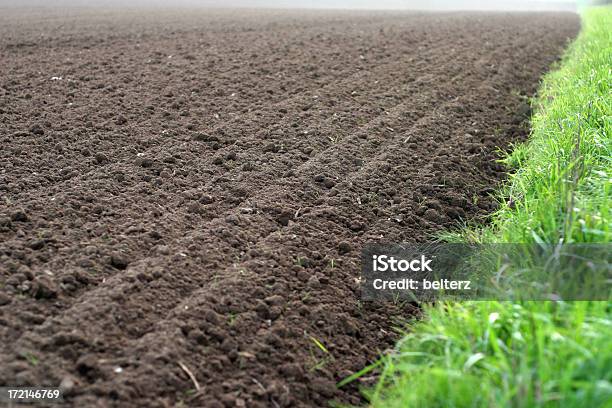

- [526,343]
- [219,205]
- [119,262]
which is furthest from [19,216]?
[526,343]

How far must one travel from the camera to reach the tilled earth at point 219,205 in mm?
2773

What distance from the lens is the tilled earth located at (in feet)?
9.10

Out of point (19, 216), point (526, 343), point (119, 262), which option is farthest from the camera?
point (19, 216)

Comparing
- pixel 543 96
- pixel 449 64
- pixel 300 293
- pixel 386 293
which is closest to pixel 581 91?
pixel 543 96

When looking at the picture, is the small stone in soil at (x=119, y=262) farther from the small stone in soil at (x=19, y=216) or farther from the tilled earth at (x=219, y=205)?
the small stone in soil at (x=19, y=216)

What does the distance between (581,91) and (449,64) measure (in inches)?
110

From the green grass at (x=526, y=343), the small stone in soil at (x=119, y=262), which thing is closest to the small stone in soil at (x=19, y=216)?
the small stone in soil at (x=119, y=262)

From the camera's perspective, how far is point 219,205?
13.5ft

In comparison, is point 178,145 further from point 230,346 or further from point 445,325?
point 445,325

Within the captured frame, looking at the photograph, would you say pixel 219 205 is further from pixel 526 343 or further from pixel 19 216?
pixel 526 343

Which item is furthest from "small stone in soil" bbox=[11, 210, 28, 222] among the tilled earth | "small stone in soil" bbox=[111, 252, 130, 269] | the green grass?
the green grass

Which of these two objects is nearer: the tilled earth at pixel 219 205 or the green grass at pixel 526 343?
the green grass at pixel 526 343

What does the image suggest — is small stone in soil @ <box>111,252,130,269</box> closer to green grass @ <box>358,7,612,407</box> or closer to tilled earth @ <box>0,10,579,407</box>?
tilled earth @ <box>0,10,579,407</box>

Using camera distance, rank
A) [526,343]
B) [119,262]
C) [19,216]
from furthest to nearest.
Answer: [19,216]
[119,262]
[526,343]
